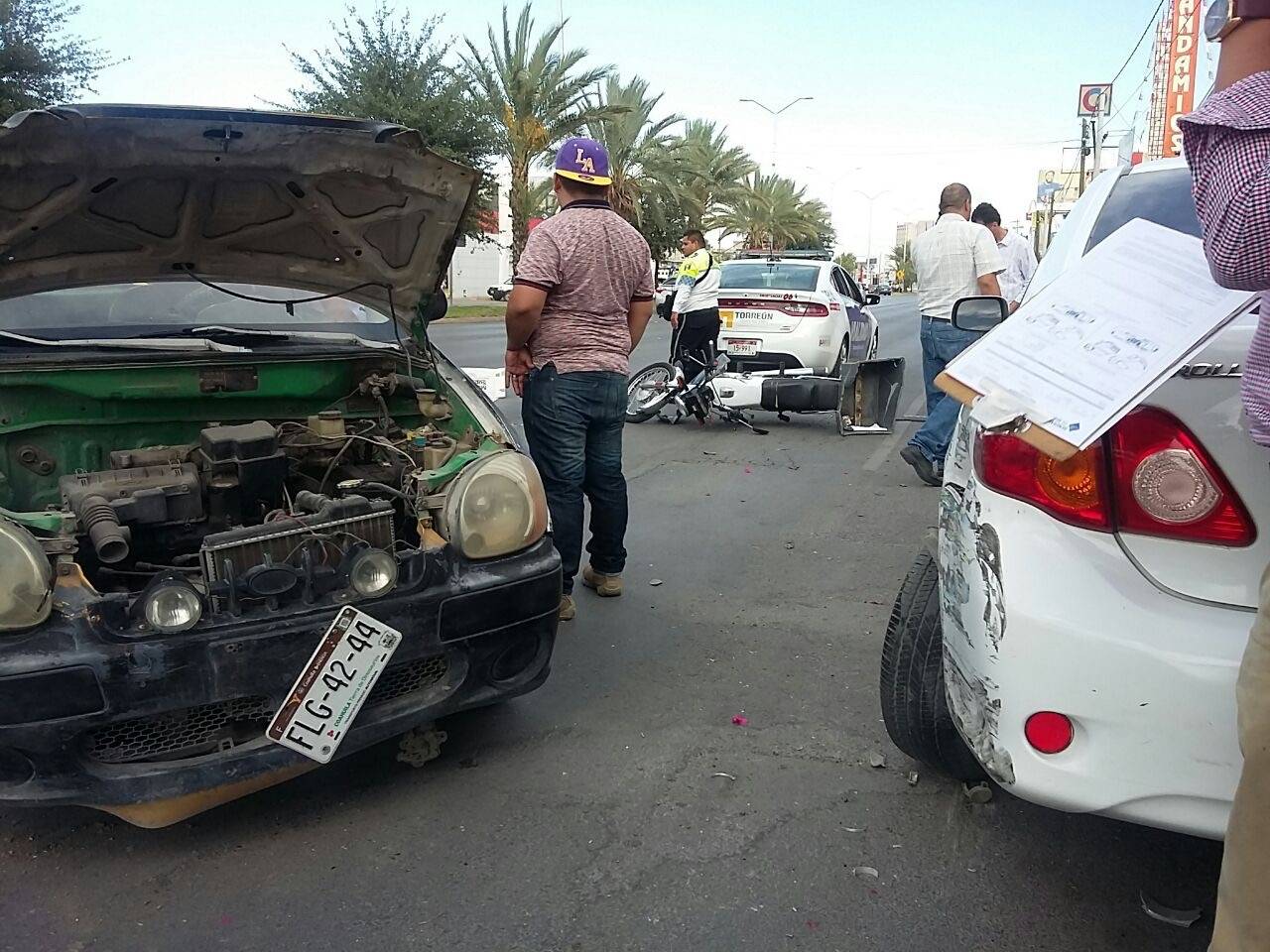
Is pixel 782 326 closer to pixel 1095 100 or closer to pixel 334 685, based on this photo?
pixel 334 685

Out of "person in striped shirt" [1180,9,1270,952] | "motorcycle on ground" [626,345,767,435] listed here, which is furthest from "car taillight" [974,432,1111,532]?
"motorcycle on ground" [626,345,767,435]

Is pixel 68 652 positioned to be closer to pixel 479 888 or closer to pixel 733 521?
pixel 479 888

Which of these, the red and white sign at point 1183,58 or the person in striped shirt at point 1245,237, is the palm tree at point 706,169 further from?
the person in striped shirt at point 1245,237

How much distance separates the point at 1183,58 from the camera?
25828mm

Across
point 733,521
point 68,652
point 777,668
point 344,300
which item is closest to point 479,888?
point 68,652

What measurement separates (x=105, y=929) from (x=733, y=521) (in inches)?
167

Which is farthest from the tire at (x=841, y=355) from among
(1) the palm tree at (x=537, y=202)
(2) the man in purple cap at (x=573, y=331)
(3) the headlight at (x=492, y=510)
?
(1) the palm tree at (x=537, y=202)

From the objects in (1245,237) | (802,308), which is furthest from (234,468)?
(802,308)

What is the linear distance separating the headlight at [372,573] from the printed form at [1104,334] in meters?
1.52

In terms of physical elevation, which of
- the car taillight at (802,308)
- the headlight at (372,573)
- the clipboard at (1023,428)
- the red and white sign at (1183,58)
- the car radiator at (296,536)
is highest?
the red and white sign at (1183,58)

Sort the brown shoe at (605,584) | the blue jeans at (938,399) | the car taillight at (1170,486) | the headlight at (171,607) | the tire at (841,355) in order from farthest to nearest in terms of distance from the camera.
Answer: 1. the tire at (841,355)
2. the blue jeans at (938,399)
3. the brown shoe at (605,584)
4. the headlight at (171,607)
5. the car taillight at (1170,486)

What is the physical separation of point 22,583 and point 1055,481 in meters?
2.24

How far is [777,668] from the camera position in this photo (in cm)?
395

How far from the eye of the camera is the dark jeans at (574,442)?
4.34 meters
